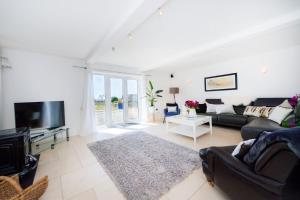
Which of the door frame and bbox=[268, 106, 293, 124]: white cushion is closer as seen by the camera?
bbox=[268, 106, 293, 124]: white cushion

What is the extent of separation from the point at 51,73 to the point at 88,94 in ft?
3.50

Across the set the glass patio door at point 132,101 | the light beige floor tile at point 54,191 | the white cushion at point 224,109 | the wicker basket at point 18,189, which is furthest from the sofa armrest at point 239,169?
the glass patio door at point 132,101

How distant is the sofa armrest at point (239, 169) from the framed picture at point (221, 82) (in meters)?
3.86

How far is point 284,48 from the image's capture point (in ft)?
11.1

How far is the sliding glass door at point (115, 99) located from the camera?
468 cm

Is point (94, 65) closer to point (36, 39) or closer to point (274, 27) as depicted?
point (36, 39)

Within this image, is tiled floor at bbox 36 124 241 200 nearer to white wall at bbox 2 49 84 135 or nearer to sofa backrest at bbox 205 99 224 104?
white wall at bbox 2 49 84 135

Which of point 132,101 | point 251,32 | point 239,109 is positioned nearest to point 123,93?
point 132,101

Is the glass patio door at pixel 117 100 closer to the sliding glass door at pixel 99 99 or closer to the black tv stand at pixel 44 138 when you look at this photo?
the sliding glass door at pixel 99 99

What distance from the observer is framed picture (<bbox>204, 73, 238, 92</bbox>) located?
173 inches

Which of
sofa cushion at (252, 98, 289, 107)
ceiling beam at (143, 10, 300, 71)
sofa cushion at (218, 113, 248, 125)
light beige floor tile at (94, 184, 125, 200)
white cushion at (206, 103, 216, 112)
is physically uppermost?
ceiling beam at (143, 10, 300, 71)

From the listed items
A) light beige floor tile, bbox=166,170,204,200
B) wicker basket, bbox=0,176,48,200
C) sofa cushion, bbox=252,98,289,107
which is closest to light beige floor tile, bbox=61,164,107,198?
wicker basket, bbox=0,176,48,200

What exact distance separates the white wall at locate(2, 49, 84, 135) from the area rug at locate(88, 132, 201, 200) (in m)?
1.63

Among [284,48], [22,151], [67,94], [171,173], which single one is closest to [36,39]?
[67,94]
